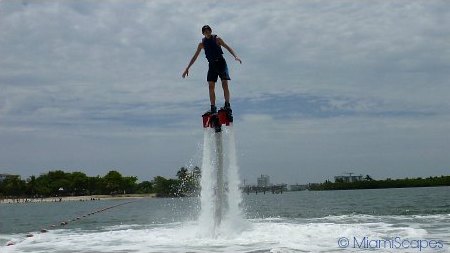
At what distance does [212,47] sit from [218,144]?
2909 mm

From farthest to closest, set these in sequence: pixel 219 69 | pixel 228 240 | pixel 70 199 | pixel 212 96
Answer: pixel 70 199, pixel 212 96, pixel 219 69, pixel 228 240

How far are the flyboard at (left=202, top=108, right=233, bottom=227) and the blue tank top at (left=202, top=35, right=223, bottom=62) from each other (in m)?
1.64

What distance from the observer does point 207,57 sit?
16.7m

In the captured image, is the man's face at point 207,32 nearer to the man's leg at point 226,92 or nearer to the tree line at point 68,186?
the man's leg at point 226,92

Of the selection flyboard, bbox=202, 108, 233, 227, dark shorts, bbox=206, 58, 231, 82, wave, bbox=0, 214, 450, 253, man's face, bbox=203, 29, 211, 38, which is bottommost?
wave, bbox=0, 214, 450, 253

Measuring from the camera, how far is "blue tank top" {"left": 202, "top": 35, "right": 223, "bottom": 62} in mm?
16453

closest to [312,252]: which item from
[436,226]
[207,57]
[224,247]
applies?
[224,247]

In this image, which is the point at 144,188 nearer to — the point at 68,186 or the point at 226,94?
the point at 68,186

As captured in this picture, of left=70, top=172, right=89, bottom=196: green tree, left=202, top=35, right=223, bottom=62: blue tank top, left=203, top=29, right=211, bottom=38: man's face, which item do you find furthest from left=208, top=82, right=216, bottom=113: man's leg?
left=70, top=172, right=89, bottom=196: green tree

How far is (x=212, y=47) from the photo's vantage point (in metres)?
16.5

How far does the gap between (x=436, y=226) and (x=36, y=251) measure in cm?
1368

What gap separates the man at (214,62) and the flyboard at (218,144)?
204mm

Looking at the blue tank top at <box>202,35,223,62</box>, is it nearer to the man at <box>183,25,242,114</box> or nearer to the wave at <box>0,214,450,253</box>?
the man at <box>183,25,242,114</box>

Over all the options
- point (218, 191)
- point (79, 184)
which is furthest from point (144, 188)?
point (218, 191)
